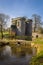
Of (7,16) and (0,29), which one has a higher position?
(7,16)

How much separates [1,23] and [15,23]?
713 centimetres

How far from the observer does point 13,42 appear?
137ft

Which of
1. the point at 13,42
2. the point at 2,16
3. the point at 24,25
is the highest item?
the point at 2,16

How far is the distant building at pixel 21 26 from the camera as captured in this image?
227 ft

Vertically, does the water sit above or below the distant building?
below

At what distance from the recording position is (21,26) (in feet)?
230

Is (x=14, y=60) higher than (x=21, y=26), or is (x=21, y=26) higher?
(x=21, y=26)

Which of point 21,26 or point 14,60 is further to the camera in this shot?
point 21,26

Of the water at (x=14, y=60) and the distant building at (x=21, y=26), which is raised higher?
the distant building at (x=21, y=26)

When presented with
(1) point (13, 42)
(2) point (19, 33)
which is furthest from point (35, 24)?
(1) point (13, 42)

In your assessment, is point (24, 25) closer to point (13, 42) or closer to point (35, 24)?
point (35, 24)

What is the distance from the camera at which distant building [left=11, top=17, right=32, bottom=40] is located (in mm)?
69037

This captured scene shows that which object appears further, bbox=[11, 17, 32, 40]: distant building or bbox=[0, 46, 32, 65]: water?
bbox=[11, 17, 32, 40]: distant building

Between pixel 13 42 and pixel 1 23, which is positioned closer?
pixel 13 42
